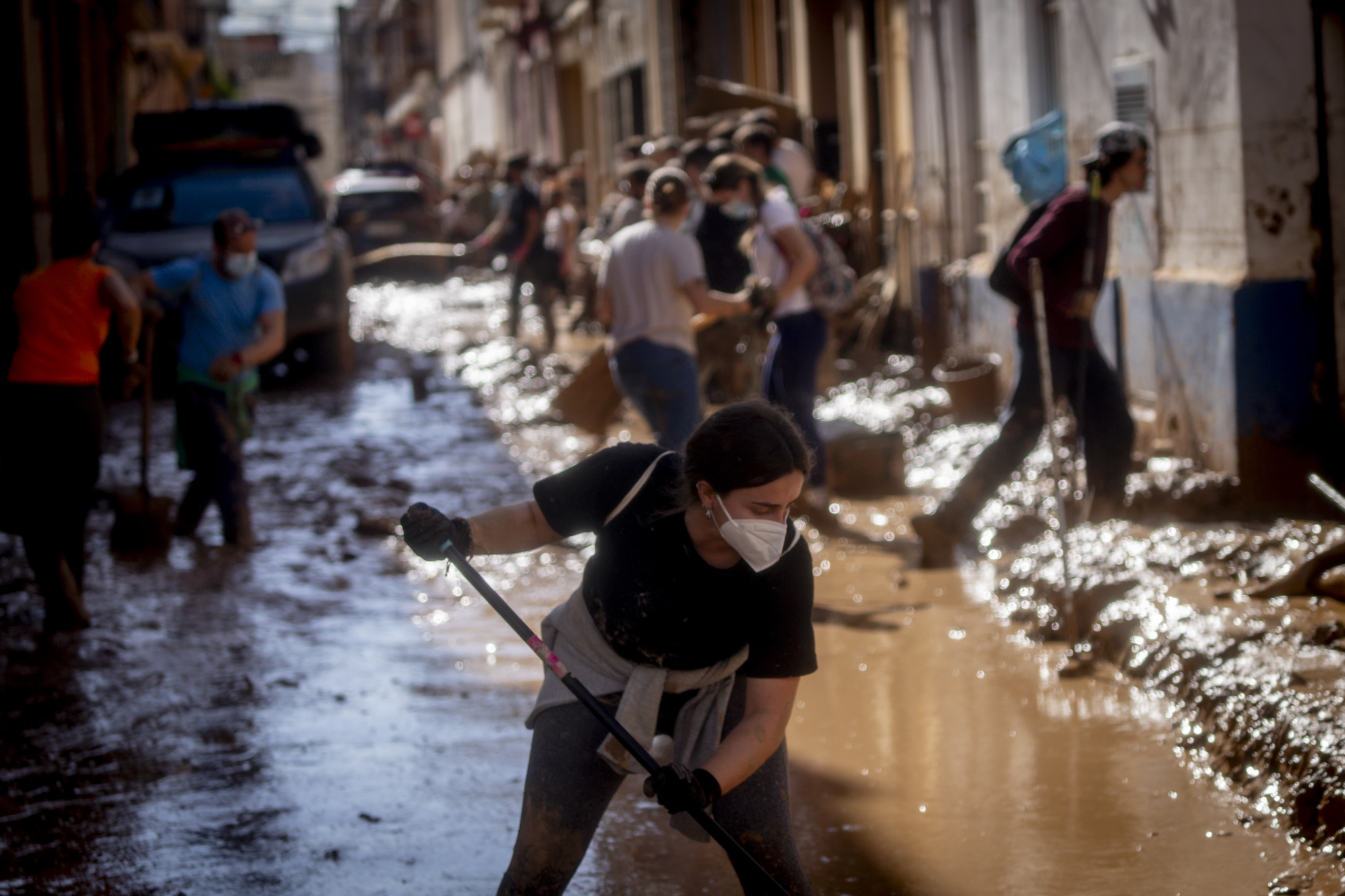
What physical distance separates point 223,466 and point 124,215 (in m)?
7.10

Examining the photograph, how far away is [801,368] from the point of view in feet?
26.4

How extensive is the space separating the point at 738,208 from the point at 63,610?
11.8 feet

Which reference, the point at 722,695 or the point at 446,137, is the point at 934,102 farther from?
the point at 446,137

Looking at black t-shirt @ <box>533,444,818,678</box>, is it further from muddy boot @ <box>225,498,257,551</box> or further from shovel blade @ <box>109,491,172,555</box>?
shovel blade @ <box>109,491,172,555</box>

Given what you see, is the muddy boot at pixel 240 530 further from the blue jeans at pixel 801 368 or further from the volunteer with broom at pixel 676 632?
the volunteer with broom at pixel 676 632

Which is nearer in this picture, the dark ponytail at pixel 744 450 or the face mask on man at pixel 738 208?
the dark ponytail at pixel 744 450

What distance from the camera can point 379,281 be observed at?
28516 mm

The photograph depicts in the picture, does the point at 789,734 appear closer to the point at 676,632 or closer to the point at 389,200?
the point at 676,632

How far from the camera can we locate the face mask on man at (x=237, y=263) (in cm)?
802

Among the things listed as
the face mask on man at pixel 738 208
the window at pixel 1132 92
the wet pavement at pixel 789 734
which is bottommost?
the wet pavement at pixel 789 734

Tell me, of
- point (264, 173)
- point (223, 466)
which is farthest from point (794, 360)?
point (264, 173)

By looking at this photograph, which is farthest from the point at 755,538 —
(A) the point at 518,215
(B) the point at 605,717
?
(A) the point at 518,215

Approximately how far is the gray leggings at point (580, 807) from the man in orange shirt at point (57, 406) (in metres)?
4.18

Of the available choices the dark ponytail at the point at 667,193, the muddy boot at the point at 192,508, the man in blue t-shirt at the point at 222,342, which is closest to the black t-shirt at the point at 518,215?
the man in blue t-shirt at the point at 222,342
